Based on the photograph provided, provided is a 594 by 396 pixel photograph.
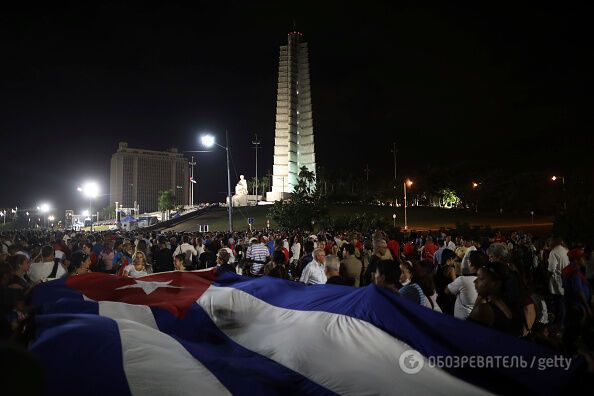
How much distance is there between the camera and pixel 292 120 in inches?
4013

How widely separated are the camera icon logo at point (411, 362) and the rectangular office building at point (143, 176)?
168 meters

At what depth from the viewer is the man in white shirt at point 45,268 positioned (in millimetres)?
8492

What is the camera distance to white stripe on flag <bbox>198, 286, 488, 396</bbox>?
345 cm

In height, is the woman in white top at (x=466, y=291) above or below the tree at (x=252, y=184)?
below

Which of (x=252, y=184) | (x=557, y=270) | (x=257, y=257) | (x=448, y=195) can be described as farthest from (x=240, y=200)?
(x=557, y=270)

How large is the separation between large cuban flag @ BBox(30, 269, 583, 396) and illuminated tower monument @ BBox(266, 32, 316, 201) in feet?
307

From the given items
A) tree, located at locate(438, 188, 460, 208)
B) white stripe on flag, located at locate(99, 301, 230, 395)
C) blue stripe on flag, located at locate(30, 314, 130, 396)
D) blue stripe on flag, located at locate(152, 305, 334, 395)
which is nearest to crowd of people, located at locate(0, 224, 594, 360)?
blue stripe on flag, located at locate(30, 314, 130, 396)

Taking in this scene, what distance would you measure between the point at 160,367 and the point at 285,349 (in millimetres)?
1529

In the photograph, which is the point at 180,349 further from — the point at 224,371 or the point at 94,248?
the point at 94,248

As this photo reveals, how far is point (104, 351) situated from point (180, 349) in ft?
2.53

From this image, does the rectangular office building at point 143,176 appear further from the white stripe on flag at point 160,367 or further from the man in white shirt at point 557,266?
the white stripe on flag at point 160,367

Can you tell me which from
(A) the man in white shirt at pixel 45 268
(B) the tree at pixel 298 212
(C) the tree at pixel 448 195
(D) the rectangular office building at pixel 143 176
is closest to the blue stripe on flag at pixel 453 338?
(A) the man in white shirt at pixel 45 268

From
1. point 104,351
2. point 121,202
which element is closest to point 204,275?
point 104,351

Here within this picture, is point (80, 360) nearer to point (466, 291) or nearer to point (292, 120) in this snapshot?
point (466, 291)
